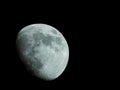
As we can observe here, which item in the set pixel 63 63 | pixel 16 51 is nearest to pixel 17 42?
pixel 16 51

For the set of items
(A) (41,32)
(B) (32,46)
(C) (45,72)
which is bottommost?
(C) (45,72)

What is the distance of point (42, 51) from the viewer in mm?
3551

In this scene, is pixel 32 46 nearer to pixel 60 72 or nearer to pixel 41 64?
pixel 41 64

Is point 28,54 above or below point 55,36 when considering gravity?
below

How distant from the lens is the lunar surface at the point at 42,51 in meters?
3.56

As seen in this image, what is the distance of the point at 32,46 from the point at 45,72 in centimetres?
42

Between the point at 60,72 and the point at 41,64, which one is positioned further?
the point at 60,72

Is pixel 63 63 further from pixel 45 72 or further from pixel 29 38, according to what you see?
pixel 29 38

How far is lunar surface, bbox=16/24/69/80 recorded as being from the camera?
3.56 meters

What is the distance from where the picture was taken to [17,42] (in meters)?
3.71

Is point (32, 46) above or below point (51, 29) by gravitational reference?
below

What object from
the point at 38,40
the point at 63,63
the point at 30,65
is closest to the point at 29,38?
the point at 38,40

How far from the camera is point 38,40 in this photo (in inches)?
142

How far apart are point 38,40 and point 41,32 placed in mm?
161
